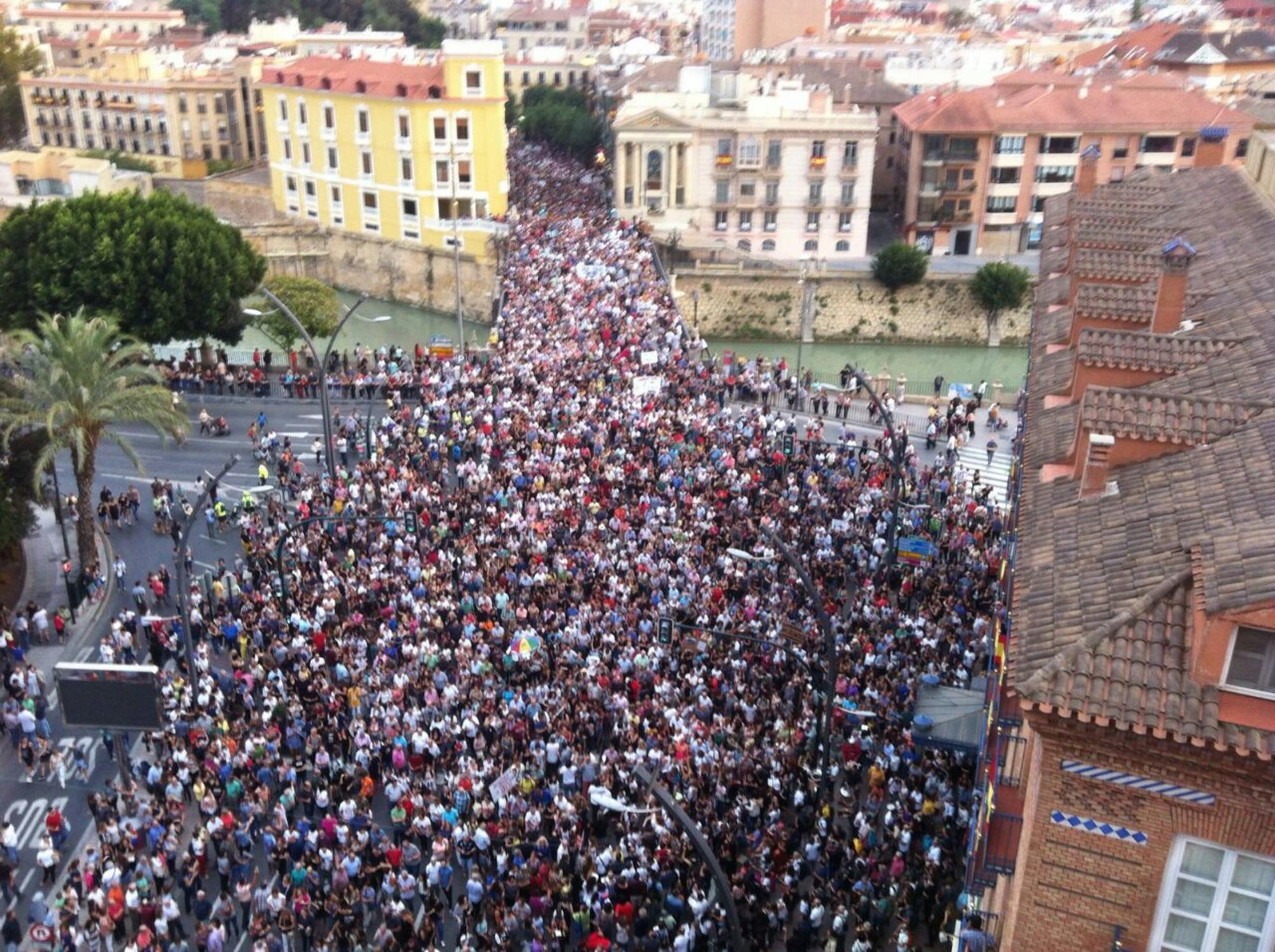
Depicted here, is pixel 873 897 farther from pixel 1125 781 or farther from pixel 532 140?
pixel 532 140

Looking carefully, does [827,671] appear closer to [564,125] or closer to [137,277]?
[137,277]

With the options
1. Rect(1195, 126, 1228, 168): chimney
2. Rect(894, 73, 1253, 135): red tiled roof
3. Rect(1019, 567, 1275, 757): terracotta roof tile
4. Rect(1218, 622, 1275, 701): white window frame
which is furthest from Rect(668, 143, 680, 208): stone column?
Rect(1218, 622, 1275, 701): white window frame

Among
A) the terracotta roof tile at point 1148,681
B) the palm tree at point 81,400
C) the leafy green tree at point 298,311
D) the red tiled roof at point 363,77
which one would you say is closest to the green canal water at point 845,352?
the leafy green tree at point 298,311

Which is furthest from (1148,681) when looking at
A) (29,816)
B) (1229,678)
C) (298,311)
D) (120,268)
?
(298,311)

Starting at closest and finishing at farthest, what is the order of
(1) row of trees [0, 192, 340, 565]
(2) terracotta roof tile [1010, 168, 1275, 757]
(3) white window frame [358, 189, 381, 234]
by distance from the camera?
(2) terracotta roof tile [1010, 168, 1275, 757]
(1) row of trees [0, 192, 340, 565]
(3) white window frame [358, 189, 381, 234]

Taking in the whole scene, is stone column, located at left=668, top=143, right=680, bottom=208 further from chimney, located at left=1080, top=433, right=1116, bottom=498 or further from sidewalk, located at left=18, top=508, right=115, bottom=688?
chimney, located at left=1080, top=433, right=1116, bottom=498

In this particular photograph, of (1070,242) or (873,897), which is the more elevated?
(1070,242)

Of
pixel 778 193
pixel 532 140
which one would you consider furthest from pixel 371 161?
pixel 532 140
